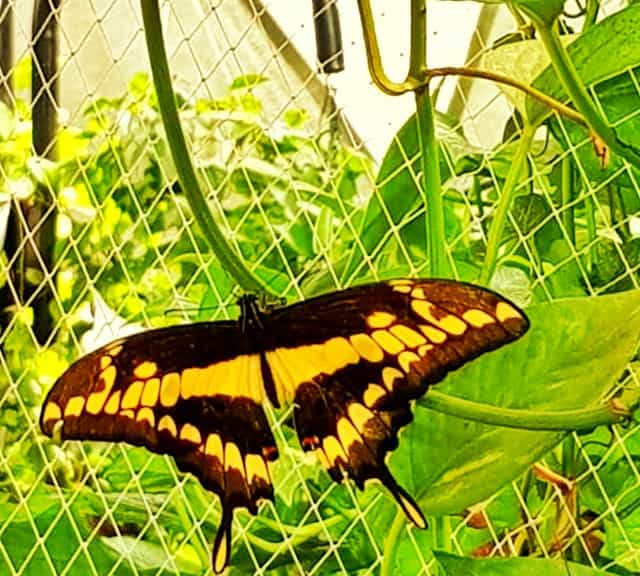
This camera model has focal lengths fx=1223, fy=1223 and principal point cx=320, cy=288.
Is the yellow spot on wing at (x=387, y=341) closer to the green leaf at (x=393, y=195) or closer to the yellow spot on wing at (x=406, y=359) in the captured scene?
the yellow spot on wing at (x=406, y=359)

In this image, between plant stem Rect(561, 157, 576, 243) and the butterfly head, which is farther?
plant stem Rect(561, 157, 576, 243)

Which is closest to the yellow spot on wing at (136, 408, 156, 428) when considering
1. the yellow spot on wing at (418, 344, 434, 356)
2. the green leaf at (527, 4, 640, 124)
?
the yellow spot on wing at (418, 344, 434, 356)

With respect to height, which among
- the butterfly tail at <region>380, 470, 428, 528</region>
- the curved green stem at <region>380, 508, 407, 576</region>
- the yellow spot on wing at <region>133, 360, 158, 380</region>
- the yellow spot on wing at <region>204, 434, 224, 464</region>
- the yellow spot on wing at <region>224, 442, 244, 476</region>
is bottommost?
the curved green stem at <region>380, 508, 407, 576</region>

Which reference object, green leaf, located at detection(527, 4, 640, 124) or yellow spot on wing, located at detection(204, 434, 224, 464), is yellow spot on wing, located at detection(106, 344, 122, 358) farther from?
green leaf, located at detection(527, 4, 640, 124)

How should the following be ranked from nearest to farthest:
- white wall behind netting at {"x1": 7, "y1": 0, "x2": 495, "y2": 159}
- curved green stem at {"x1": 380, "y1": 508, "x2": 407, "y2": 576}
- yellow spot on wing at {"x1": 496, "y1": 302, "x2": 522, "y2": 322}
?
yellow spot on wing at {"x1": 496, "y1": 302, "x2": 522, "y2": 322}
curved green stem at {"x1": 380, "y1": 508, "x2": 407, "y2": 576}
white wall behind netting at {"x1": 7, "y1": 0, "x2": 495, "y2": 159}

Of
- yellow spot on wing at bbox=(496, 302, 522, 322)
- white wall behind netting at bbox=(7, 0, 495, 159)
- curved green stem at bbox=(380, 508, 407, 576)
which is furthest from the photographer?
white wall behind netting at bbox=(7, 0, 495, 159)

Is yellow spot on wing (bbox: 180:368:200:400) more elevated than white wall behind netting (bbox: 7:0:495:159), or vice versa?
white wall behind netting (bbox: 7:0:495:159)

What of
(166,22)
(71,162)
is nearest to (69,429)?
(71,162)
